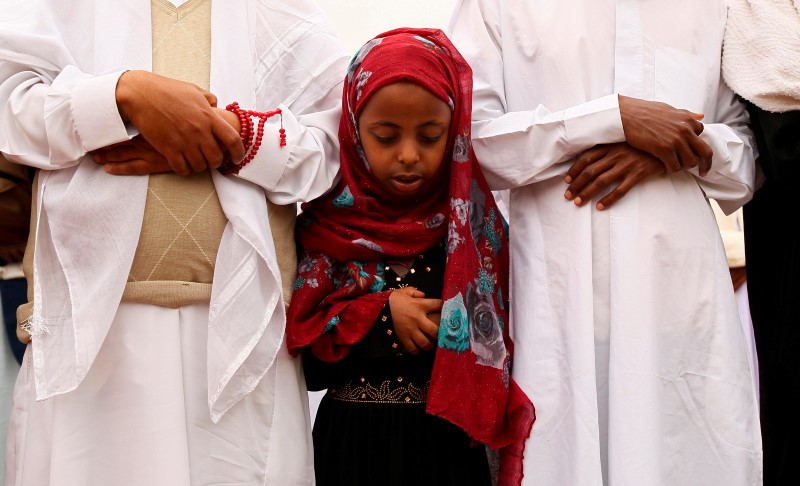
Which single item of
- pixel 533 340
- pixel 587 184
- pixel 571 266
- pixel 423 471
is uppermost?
pixel 587 184

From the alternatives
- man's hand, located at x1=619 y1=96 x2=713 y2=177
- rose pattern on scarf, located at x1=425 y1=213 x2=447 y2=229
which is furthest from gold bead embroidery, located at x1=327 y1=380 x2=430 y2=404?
man's hand, located at x1=619 y1=96 x2=713 y2=177

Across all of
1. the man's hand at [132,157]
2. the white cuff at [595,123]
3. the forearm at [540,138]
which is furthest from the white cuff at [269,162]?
the white cuff at [595,123]

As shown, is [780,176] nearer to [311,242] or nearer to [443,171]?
[443,171]

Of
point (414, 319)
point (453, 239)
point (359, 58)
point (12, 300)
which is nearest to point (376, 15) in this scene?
point (359, 58)

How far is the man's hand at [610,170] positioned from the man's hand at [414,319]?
0.40 m

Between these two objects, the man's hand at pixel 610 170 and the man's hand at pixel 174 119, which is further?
the man's hand at pixel 610 170

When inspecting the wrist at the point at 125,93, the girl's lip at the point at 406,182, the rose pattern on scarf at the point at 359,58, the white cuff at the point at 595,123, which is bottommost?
the girl's lip at the point at 406,182

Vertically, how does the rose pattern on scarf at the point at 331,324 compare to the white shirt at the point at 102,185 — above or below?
below

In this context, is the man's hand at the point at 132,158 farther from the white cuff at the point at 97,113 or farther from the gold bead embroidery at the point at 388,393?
the gold bead embroidery at the point at 388,393

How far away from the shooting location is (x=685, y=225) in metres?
2.00

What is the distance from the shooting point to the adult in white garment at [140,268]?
5.74 ft

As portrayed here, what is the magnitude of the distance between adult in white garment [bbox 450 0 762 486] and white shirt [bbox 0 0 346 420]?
50 cm

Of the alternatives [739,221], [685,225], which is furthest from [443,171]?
[739,221]

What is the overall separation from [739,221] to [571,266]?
306cm
